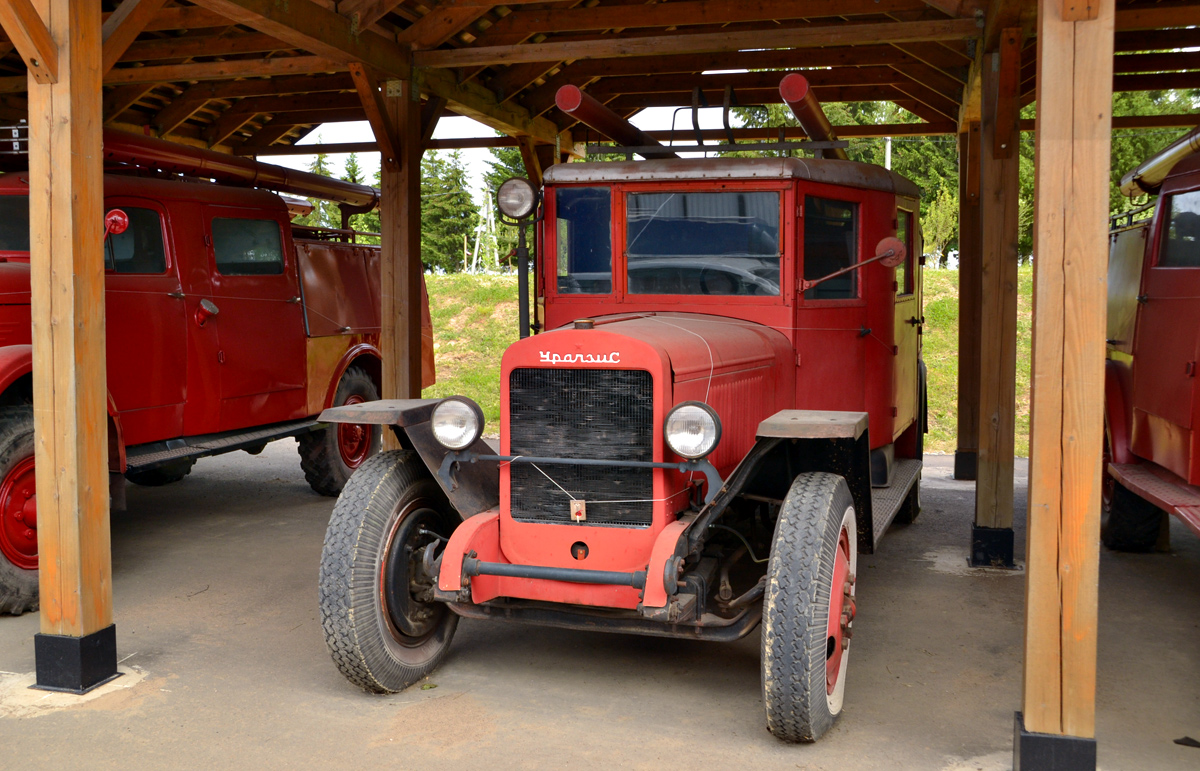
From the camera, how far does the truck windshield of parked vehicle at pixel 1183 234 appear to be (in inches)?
186

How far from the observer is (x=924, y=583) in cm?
538

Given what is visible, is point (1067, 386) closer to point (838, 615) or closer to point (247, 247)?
point (838, 615)

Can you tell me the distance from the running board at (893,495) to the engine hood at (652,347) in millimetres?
915

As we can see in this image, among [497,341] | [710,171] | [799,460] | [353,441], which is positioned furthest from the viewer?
[497,341]

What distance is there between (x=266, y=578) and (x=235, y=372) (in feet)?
5.43

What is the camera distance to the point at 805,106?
15.8 ft

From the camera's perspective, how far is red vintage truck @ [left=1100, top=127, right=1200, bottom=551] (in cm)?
446

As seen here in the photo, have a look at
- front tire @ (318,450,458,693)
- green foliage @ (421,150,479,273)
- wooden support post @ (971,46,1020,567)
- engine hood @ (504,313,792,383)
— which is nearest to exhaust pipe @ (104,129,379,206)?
front tire @ (318,450,458,693)

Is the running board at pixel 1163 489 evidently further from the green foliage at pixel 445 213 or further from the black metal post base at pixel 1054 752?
the green foliage at pixel 445 213

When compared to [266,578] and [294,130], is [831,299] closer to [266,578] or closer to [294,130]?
[266,578]

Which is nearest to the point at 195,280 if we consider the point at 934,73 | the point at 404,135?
the point at 404,135

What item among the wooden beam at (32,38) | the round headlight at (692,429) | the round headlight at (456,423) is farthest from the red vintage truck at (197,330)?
the round headlight at (692,429)

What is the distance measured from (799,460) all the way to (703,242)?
3.85ft

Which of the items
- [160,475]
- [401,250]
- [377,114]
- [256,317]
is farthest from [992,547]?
[160,475]
